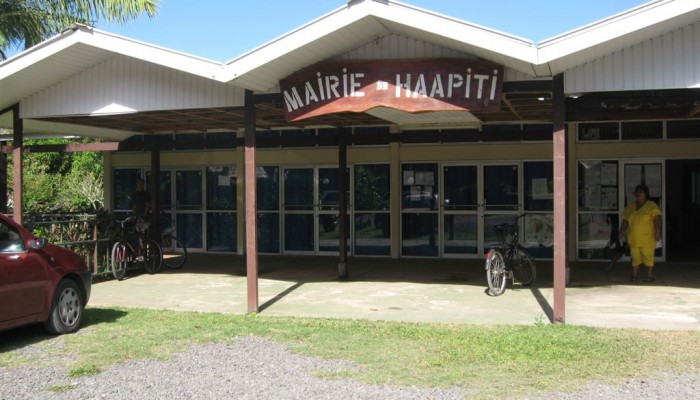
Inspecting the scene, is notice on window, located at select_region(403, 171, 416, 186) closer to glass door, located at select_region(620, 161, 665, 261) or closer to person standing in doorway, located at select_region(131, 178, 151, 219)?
glass door, located at select_region(620, 161, 665, 261)

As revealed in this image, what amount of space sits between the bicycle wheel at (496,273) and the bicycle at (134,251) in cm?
671

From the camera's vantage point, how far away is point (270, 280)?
11.5 m

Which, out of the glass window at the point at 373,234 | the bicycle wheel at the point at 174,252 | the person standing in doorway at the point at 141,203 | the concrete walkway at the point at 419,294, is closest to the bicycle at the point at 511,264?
the concrete walkway at the point at 419,294

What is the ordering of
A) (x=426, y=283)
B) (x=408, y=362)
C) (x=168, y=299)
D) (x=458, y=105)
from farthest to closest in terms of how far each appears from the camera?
(x=426, y=283) < (x=168, y=299) < (x=458, y=105) < (x=408, y=362)

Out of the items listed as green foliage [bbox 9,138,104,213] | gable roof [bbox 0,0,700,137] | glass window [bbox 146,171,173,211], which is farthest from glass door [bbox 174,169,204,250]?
gable roof [bbox 0,0,700,137]

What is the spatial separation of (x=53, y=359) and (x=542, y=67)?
617 cm

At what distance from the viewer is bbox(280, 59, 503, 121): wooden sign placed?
25.9 feet

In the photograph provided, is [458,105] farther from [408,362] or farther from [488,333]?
[408,362]

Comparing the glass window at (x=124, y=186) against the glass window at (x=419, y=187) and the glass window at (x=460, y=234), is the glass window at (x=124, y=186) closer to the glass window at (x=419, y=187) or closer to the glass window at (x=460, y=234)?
the glass window at (x=419, y=187)

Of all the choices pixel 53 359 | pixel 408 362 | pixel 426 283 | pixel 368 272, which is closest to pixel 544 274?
pixel 426 283

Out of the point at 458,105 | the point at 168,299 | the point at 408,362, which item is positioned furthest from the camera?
the point at 168,299

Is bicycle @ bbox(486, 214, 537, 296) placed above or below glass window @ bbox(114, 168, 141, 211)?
below

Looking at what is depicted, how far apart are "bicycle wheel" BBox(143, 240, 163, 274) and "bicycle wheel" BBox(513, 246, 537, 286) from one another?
6.97 metres

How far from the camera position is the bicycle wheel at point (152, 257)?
1280 cm
